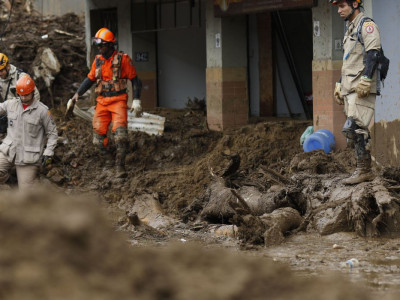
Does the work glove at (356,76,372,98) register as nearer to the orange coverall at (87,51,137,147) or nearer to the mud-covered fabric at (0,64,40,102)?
the orange coverall at (87,51,137,147)

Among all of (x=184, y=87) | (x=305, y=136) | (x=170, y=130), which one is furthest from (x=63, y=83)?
(x=305, y=136)

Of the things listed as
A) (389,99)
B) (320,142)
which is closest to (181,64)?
(320,142)

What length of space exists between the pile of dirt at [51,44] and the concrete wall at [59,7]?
424mm

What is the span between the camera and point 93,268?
149 inches

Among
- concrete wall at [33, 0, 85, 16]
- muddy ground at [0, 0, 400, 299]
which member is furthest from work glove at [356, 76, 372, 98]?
concrete wall at [33, 0, 85, 16]

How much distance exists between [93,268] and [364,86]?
Answer: 5126mm

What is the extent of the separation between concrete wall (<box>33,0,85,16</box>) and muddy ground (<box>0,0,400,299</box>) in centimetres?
201

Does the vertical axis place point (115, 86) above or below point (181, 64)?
below

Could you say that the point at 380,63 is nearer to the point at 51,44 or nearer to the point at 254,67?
the point at 254,67

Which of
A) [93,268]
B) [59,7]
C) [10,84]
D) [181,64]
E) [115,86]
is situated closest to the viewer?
[93,268]

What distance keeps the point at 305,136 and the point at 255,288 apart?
27.2 ft

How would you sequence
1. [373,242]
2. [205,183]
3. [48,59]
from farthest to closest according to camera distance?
[48,59]
[205,183]
[373,242]

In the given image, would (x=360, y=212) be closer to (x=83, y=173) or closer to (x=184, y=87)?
(x=83, y=173)

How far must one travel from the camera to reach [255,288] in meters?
4.04
